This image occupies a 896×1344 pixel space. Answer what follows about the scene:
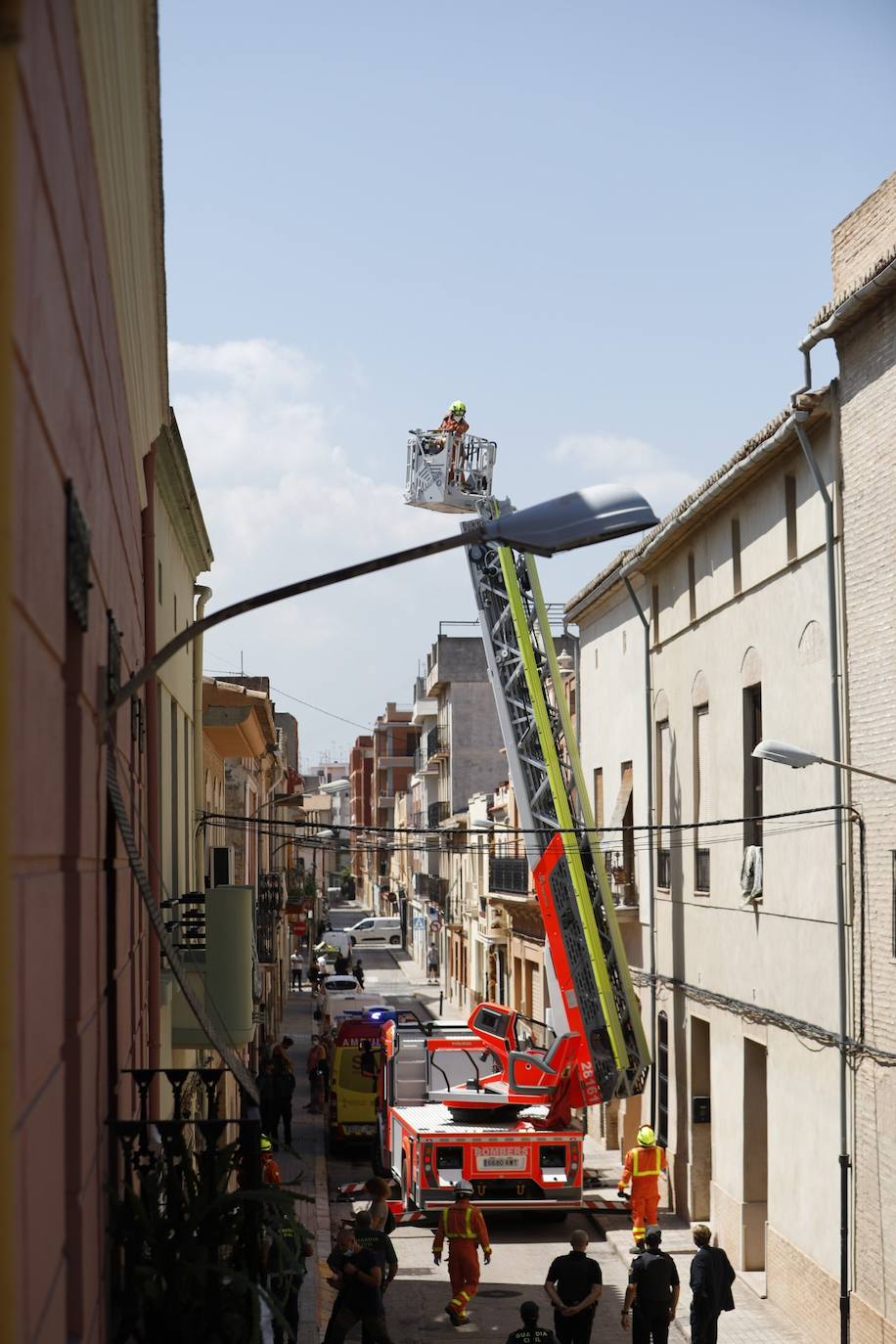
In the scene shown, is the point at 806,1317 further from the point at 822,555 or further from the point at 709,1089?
the point at 822,555

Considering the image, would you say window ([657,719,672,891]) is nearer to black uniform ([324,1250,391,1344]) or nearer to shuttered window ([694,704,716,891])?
shuttered window ([694,704,716,891])

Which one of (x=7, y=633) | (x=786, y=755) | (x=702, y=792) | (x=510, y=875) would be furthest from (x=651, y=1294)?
(x=510, y=875)

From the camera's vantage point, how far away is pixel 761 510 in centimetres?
1783

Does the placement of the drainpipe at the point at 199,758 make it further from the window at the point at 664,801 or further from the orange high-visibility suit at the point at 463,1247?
the window at the point at 664,801

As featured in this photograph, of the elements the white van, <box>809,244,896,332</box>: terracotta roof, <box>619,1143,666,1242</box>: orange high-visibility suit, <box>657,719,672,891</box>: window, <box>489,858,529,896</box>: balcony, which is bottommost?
the white van

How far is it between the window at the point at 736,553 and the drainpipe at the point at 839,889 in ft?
12.0

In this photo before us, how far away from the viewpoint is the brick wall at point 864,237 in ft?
45.7

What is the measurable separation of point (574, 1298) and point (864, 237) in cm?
933

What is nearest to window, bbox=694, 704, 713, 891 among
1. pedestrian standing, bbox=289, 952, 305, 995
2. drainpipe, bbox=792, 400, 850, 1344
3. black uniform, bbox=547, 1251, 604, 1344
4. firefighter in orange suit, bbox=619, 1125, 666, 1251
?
firefighter in orange suit, bbox=619, 1125, 666, 1251

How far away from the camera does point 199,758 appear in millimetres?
20562

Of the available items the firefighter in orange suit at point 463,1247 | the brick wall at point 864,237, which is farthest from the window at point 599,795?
the brick wall at point 864,237

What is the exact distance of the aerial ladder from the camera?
20.5 metres

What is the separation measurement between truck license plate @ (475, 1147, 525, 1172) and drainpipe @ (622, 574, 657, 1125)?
3.63m

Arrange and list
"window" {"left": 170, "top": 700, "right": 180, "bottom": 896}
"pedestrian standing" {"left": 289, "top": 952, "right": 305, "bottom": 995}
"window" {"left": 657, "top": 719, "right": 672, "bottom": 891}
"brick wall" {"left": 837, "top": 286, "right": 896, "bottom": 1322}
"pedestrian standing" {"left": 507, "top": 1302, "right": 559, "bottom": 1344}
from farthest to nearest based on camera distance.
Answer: "pedestrian standing" {"left": 289, "top": 952, "right": 305, "bottom": 995} → "window" {"left": 657, "top": 719, "right": 672, "bottom": 891} → "window" {"left": 170, "top": 700, "right": 180, "bottom": 896} → "brick wall" {"left": 837, "top": 286, "right": 896, "bottom": 1322} → "pedestrian standing" {"left": 507, "top": 1302, "right": 559, "bottom": 1344}
